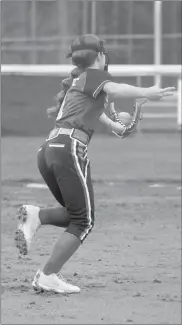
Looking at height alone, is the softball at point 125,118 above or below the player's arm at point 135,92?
below

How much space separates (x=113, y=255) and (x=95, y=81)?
276 centimetres

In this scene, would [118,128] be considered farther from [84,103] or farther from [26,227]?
[26,227]

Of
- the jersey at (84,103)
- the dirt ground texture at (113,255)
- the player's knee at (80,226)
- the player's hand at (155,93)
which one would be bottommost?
the dirt ground texture at (113,255)

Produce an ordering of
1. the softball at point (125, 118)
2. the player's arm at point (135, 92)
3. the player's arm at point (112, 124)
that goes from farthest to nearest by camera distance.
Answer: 1. the softball at point (125, 118)
2. the player's arm at point (112, 124)
3. the player's arm at point (135, 92)

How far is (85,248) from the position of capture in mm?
9500

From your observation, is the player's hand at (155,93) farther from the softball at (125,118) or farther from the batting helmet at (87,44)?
the softball at (125,118)

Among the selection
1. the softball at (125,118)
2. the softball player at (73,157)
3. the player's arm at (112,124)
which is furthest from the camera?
the softball at (125,118)

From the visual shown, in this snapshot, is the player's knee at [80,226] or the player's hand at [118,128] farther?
the player's hand at [118,128]

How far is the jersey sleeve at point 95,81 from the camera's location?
6.58 m

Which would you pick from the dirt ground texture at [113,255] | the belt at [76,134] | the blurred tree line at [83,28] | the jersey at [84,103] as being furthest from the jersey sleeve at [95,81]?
the blurred tree line at [83,28]

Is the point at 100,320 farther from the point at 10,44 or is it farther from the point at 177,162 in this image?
the point at 10,44

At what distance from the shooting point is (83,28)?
96.0ft

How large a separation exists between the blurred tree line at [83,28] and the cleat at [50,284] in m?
22.1

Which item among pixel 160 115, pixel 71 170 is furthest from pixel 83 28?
A: pixel 71 170
